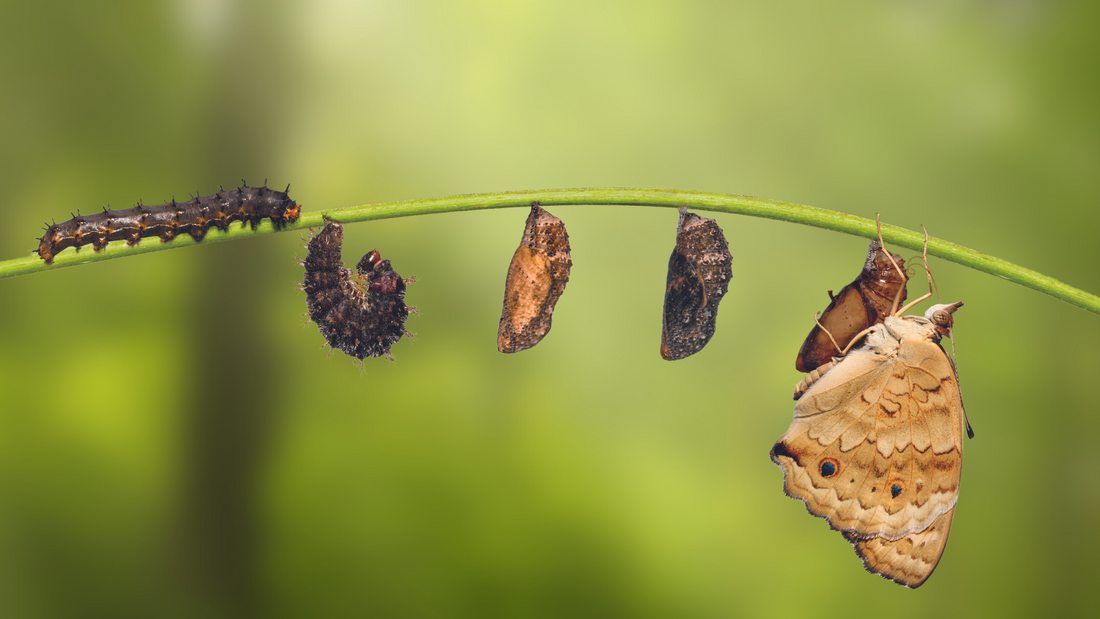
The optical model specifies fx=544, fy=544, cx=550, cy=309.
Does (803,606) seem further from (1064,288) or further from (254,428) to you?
(254,428)

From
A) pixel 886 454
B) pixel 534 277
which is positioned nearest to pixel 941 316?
pixel 886 454

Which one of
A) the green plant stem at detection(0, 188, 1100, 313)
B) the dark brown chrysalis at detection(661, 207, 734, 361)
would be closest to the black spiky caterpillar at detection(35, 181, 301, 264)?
the green plant stem at detection(0, 188, 1100, 313)

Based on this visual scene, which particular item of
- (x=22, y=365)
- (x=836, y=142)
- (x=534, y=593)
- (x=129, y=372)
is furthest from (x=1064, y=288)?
(x=22, y=365)

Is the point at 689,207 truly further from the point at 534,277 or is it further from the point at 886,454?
the point at 886,454

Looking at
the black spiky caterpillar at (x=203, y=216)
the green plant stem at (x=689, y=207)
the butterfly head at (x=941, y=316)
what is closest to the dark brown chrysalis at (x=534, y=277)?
the green plant stem at (x=689, y=207)

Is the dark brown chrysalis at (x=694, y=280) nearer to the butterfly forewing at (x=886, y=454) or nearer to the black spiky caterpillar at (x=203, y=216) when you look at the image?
the butterfly forewing at (x=886, y=454)
